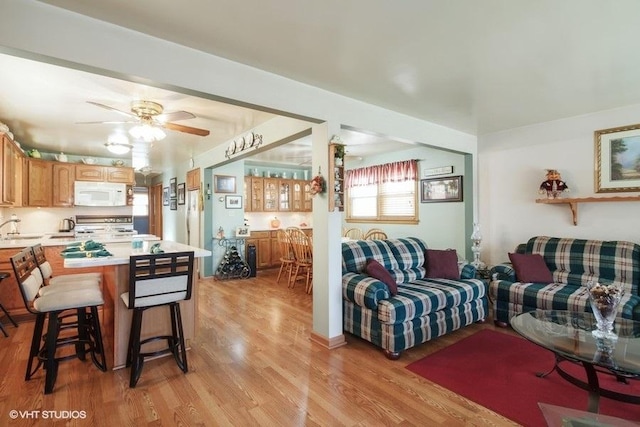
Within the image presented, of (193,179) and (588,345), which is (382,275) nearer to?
(588,345)

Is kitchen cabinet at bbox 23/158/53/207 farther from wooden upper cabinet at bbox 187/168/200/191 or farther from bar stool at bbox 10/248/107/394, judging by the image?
bar stool at bbox 10/248/107/394

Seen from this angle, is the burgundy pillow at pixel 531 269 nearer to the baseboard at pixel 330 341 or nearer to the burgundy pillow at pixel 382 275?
the burgundy pillow at pixel 382 275

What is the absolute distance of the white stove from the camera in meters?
5.91

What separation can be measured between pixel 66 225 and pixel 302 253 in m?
4.49

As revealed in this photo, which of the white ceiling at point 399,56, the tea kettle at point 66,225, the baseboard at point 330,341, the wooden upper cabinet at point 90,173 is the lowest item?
the baseboard at point 330,341

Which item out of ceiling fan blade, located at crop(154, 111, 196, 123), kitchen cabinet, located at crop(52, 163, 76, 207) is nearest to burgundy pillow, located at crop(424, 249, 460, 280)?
ceiling fan blade, located at crop(154, 111, 196, 123)

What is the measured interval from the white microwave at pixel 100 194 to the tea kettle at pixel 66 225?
45 centimetres

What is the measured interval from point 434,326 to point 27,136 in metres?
6.16

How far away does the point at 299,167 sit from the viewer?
8078mm

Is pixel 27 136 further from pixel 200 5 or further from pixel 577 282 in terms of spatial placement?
pixel 577 282

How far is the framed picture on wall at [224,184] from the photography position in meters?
6.04

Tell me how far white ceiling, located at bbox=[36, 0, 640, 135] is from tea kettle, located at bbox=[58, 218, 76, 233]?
5401mm

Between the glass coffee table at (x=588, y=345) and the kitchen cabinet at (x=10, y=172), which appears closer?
the glass coffee table at (x=588, y=345)

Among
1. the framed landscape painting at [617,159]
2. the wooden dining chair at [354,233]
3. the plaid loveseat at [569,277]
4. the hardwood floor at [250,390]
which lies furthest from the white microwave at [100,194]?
the framed landscape painting at [617,159]
